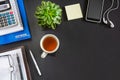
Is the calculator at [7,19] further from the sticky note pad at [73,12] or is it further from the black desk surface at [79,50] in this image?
the sticky note pad at [73,12]

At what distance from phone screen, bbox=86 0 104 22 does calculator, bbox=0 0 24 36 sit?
0.26m

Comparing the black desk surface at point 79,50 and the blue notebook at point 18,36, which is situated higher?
the blue notebook at point 18,36

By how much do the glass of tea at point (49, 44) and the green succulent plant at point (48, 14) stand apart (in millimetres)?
47

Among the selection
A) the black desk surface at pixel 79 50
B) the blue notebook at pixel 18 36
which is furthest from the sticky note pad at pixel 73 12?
the blue notebook at pixel 18 36

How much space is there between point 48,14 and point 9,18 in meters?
0.15

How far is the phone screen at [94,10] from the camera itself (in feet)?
3.37

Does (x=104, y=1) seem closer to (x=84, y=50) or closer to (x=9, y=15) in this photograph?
(x=84, y=50)

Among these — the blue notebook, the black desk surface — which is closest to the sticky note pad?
the black desk surface

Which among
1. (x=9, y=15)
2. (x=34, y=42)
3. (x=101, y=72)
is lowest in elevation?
(x=101, y=72)

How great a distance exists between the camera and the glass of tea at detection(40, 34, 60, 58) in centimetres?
98

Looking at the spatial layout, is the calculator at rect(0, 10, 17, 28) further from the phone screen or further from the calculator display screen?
the phone screen

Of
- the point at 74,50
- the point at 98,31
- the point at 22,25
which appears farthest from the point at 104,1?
the point at 22,25

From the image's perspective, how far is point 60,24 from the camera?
1.04m

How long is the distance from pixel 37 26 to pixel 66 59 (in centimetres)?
16
